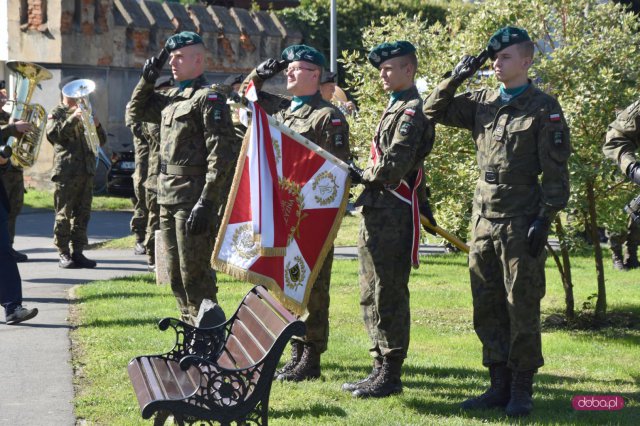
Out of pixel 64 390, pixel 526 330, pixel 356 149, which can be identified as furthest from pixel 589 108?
pixel 64 390

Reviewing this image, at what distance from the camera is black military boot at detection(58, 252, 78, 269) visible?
568 inches

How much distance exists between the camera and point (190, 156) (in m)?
8.19

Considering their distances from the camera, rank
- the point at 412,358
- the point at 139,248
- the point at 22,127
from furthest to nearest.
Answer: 1. the point at 139,248
2. the point at 22,127
3. the point at 412,358

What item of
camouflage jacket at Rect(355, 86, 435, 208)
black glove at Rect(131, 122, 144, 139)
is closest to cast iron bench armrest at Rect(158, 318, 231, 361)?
camouflage jacket at Rect(355, 86, 435, 208)

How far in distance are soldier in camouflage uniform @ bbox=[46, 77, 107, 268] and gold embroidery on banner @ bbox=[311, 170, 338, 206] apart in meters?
7.59

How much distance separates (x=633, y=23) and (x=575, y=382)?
369cm

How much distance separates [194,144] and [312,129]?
95 cm

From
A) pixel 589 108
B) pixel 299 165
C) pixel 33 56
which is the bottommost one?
pixel 299 165

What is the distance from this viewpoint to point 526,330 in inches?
271

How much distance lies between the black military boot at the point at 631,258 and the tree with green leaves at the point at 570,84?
421 cm

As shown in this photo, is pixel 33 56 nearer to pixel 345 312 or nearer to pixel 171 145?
pixel 345 312

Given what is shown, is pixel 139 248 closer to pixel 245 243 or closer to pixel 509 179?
pixel 245 243

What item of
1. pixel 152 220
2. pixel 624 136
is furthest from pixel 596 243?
pixel 152 220

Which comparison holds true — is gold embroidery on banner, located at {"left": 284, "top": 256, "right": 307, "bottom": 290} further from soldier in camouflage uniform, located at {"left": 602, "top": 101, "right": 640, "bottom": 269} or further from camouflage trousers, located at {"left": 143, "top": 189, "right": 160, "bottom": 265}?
camouflage trousers, located at {"left": 143, "top": 189, "right": 160, "bottom": 265}
